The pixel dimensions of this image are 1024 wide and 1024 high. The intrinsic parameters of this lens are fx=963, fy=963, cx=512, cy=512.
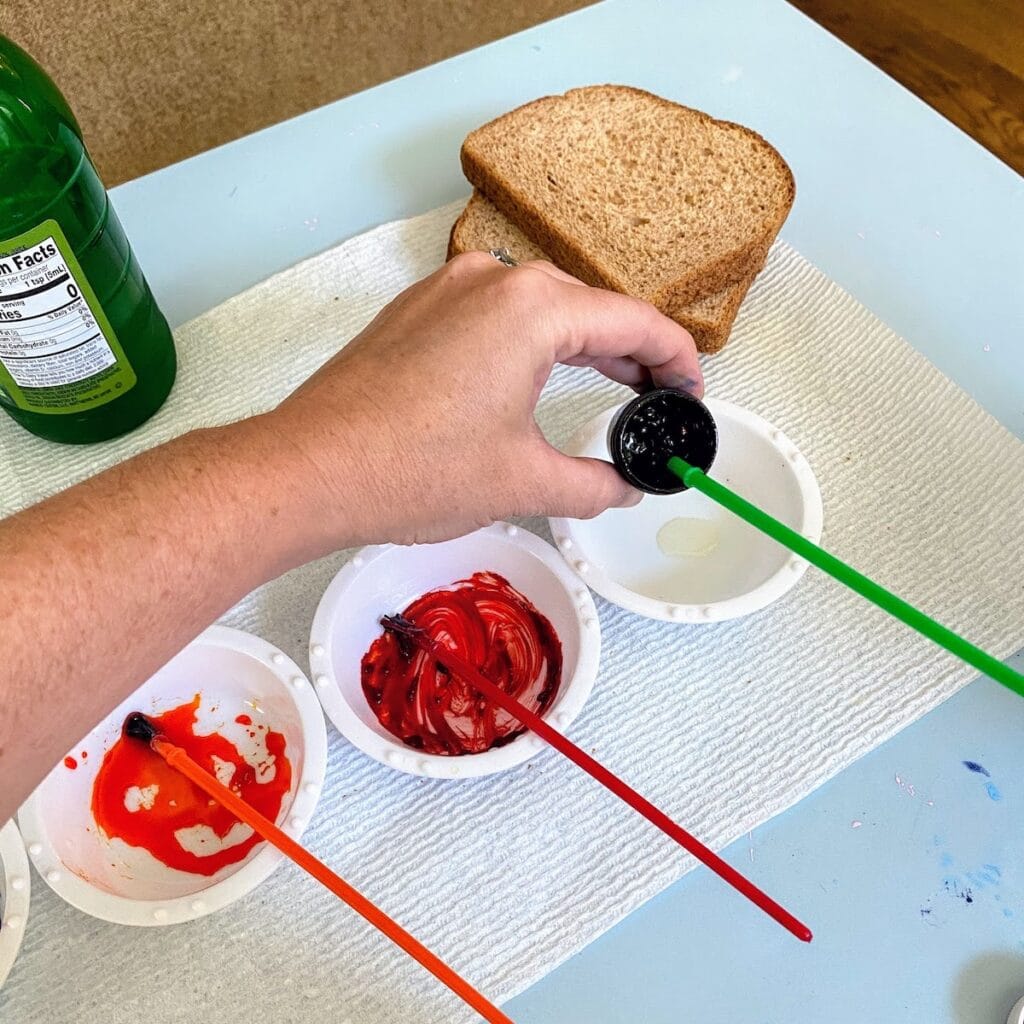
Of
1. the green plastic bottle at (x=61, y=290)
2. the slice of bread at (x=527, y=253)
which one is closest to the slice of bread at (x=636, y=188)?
the slice of bread at (x=527, y=253)

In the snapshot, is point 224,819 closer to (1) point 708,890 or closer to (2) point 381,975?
(2) point 381,975

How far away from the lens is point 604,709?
0.89 metres

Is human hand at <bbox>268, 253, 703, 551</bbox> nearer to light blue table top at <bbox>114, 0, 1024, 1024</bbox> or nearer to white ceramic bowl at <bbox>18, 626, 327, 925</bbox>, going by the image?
white ceramic bowl at <bbox>18, 626, 327, 925</bbox>

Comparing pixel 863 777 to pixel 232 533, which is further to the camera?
pixel 863 777

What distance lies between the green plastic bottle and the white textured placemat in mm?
60

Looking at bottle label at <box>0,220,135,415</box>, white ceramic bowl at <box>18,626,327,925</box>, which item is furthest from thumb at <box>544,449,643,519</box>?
bottle label at <box>0,220,135,415</box>

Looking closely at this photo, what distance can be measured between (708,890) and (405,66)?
131 centimetres

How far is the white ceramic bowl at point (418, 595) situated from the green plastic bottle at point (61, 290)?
340mm

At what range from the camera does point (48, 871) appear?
2.45ft

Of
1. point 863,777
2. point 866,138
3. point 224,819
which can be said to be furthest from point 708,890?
point 866,138

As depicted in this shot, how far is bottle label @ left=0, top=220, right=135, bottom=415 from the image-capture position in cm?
84

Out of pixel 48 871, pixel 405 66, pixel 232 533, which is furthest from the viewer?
pixel 405 66

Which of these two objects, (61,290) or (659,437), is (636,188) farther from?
(61,290)

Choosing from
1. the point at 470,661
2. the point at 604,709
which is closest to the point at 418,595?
the point at 470,661
